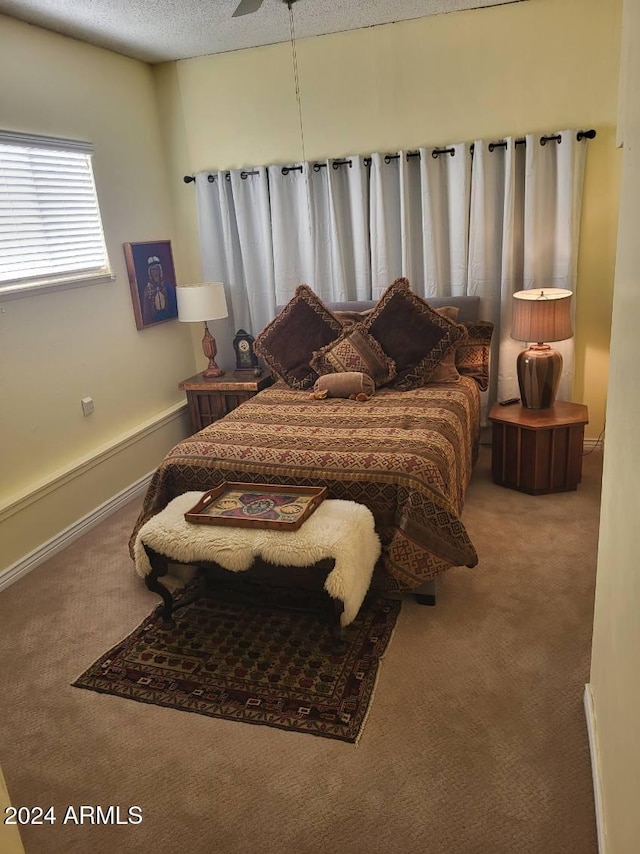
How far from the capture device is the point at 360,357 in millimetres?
3930

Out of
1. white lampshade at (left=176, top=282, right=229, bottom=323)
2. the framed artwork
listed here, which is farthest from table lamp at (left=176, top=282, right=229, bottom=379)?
the framed artwork

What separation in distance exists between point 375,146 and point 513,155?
36.4 inches

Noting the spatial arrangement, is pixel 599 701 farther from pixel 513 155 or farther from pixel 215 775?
pixel 513 155

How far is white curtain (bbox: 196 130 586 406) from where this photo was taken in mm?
4043

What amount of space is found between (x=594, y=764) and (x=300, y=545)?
118 centimetres

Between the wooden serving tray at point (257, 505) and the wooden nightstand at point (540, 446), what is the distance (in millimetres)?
1461

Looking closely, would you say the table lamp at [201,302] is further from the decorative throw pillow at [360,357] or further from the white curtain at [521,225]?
the white curtain at [521,225]

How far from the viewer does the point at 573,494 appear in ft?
12.3

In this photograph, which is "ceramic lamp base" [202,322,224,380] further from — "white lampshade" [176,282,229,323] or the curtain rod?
the curtain rod

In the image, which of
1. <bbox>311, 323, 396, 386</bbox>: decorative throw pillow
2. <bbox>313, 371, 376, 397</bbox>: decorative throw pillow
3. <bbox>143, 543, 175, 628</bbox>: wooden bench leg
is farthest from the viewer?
<bbox>311, 323, 396, 386</bbox>: decorative throw pillow

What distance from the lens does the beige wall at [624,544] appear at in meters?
1.35

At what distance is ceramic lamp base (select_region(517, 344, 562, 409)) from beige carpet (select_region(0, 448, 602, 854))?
1152mm

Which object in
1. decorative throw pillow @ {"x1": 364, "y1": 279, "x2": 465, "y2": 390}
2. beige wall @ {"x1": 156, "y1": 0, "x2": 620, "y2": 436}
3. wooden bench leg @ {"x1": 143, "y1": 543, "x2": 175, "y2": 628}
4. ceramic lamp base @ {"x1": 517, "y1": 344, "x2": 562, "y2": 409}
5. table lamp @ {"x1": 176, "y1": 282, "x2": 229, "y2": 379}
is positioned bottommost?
wooden bench leg @ {"x1": 143, "y1": 543, "x2": 175, "y2": 628}

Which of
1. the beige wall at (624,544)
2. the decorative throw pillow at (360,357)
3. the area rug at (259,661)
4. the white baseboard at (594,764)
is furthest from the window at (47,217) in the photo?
the white baseboard at (594,764)
